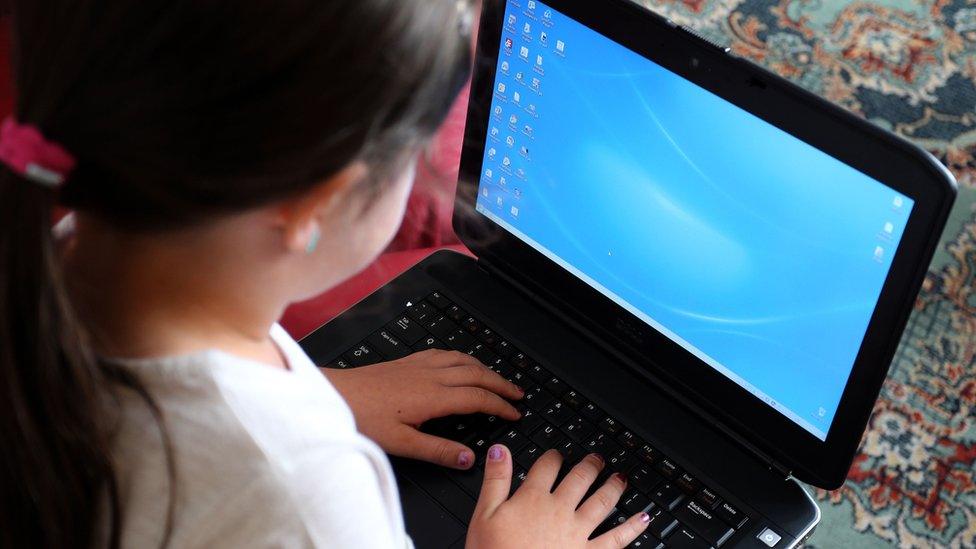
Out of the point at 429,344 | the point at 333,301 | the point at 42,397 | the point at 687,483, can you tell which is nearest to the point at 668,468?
the point at 687,483

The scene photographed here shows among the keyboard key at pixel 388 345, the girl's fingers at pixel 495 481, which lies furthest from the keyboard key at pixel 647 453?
the keyboard key at pixel 388 345

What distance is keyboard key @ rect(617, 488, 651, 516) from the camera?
744 millimetres

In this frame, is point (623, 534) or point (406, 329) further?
point (406, 329)

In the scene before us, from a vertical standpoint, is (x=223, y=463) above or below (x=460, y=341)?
above

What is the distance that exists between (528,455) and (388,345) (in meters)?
0.17

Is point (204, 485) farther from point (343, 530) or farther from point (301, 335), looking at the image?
point (301, 335)

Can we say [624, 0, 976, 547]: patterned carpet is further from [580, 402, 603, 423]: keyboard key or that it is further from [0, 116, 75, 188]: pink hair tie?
[0, 116, 75, 188]: pink hair tie

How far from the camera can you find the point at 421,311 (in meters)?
0.90

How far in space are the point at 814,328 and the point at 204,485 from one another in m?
0.41

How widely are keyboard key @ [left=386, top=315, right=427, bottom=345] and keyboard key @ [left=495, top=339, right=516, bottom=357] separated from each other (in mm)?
66

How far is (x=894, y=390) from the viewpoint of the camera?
50.0 inches

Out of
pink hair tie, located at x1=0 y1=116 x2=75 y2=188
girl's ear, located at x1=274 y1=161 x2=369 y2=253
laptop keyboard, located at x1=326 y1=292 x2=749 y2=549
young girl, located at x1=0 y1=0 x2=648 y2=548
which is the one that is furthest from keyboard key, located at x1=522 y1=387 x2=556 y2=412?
pink hair tie, located at x1=0 y1=116 x2=75 y2=188

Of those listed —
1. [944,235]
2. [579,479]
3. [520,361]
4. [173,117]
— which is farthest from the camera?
[944,235]

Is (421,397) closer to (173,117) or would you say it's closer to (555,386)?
(555,386)
